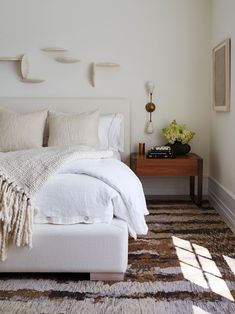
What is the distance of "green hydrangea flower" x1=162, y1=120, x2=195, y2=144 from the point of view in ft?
13.4

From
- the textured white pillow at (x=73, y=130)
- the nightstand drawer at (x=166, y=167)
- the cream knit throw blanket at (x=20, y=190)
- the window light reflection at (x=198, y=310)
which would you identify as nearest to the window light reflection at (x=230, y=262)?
the window light reflection at (x=198, y=310)

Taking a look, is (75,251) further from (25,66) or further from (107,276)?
(25,66)

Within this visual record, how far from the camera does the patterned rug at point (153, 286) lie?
199cm

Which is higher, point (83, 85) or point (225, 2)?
point (225, 2)

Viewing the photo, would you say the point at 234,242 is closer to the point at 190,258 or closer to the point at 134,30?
the point at 190,258

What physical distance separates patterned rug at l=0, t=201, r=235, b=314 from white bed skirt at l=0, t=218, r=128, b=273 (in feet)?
0.32

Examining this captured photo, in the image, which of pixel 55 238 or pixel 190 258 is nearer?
pixel 55 238

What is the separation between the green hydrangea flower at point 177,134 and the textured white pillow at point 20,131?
1.32m

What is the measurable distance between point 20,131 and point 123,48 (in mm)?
1499

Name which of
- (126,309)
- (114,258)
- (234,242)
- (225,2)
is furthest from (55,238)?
(225,2)

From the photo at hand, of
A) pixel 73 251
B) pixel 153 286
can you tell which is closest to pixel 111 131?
pixel 73 251

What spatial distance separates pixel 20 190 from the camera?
2.25 m

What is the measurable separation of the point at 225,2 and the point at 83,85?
5.55 feet

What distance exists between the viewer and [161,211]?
3.83m
